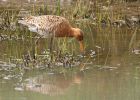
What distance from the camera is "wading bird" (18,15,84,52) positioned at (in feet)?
30.3

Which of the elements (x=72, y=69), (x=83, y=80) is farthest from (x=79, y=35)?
(x=83, y=80)

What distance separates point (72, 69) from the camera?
7742 millimetres

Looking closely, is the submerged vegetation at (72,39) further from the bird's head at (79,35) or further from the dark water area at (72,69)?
the bird's head at (79,35)

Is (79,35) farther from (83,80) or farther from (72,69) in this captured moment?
(83,80)

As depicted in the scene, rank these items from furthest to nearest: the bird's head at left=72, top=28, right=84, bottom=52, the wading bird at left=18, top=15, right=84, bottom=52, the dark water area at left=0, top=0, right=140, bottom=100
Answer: the bird's head at left=72, top=28, right=84, bottom=52, the wading bird at left=18, top=15, right=84, bottom=52, the dark water area at left=0, top=0, right=140, bottom=100

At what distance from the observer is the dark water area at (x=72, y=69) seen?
6398 mm

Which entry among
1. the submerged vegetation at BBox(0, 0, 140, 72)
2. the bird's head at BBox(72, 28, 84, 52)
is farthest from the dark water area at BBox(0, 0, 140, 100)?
the bird's head at BBox(72, 28, 84, 52)

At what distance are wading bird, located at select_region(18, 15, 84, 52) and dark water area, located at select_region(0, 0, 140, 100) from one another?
0.19 meters

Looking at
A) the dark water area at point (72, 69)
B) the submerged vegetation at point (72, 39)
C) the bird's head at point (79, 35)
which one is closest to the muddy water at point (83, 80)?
the dark water area at point (72, 69)

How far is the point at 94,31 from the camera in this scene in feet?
36.9

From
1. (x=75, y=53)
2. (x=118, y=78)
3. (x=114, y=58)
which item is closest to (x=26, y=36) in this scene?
(x=75, y=53)

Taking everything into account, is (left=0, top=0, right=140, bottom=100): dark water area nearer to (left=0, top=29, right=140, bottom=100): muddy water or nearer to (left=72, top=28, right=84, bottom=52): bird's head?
(left=0, top=29, right=140, bottom=100): muddy water

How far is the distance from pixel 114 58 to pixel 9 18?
3289 mm

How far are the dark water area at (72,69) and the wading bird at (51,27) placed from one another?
194 mm
